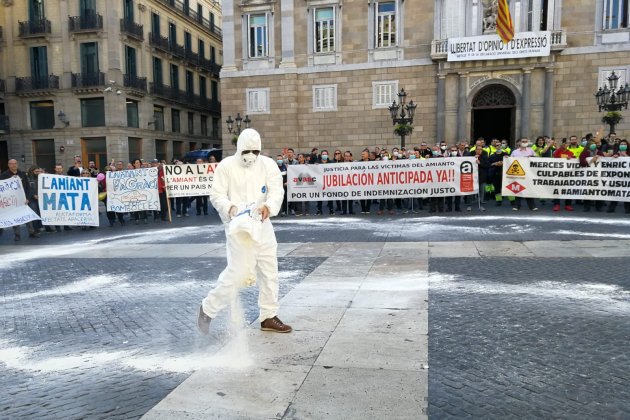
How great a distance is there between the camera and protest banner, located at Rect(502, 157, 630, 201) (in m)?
12.2

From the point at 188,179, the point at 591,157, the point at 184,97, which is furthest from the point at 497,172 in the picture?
the point at 184,97

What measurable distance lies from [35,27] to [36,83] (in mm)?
3810

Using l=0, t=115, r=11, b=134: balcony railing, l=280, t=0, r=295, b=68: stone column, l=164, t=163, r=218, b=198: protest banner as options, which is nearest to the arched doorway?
l=280, t=0, r=295, b=68: stone column

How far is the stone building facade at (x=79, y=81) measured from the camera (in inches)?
1335

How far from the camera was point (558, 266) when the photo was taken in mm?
6664

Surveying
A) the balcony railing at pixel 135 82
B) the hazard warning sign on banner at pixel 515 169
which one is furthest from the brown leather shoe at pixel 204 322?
the balcony railing at pixel 135 82

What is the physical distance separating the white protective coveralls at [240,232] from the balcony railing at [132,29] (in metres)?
34.5

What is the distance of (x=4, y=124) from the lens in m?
35.2

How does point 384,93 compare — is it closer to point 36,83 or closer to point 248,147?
point 248,147

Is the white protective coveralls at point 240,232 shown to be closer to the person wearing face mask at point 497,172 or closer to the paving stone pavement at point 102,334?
the paving stone pavement at point 102,334

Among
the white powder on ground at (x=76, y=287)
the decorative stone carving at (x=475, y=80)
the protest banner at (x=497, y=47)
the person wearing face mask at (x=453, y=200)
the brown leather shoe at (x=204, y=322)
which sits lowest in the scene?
the white powder on ground at (x=76, y=287)

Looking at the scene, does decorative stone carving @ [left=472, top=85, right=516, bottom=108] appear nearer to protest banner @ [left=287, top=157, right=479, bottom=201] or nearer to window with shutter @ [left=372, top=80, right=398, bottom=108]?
window with shutter @ [left=372, top=80, right=398, bottom=108]

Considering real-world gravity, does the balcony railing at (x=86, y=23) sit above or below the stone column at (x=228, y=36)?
above

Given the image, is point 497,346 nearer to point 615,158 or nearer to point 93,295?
point 93,295
